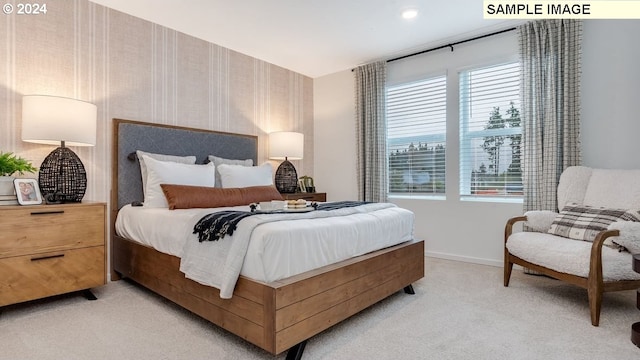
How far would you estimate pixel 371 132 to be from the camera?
14.4ft

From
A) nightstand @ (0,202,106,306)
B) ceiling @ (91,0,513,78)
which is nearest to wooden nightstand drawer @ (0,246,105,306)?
nightstand @ (0,202,106,306)

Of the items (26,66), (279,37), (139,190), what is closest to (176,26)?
(279,37)

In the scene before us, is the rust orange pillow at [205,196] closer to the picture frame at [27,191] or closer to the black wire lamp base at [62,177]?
the black wire lamp base at [62,177]

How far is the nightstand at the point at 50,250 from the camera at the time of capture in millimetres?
2191

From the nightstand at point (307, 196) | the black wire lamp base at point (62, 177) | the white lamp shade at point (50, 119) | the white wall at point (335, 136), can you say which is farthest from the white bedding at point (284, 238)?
the white wall at point (335, 136)

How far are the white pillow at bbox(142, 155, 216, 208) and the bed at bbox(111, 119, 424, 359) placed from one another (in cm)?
36

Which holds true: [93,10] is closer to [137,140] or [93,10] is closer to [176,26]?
[176,26]

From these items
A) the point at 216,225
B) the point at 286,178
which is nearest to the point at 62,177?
the point at 216,225

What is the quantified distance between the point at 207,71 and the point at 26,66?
1598 mm

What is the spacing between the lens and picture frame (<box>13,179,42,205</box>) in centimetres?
237

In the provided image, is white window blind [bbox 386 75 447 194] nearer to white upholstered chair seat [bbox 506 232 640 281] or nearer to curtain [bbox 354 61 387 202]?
curtain [bbox 354 61 387 202]

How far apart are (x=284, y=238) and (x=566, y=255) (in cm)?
196

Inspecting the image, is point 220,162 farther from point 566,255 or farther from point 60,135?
point 566,255

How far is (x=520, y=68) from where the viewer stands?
132 inches
